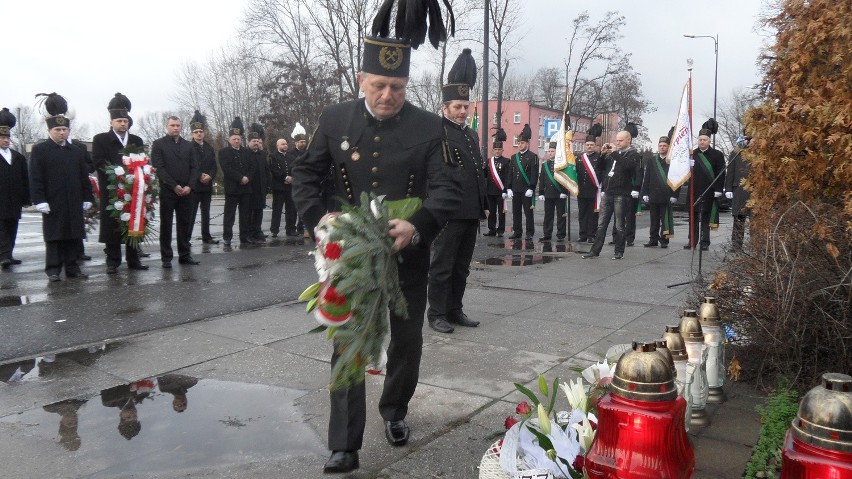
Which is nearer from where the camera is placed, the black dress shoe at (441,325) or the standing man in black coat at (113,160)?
the black dress shoe at (441,325)

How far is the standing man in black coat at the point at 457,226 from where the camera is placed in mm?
6281

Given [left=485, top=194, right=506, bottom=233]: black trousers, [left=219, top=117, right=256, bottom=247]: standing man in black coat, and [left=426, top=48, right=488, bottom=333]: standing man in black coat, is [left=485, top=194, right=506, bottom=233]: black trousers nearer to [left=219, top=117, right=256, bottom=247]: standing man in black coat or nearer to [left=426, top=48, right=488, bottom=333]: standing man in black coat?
[left=219, top=117, right=256, bottom=247]: standing man in black coat

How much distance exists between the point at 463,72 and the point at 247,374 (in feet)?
11.4

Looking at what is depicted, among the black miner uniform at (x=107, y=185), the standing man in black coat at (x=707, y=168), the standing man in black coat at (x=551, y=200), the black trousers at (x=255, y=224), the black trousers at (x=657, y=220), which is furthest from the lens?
the standing man in black coat at (x=551, y=200)

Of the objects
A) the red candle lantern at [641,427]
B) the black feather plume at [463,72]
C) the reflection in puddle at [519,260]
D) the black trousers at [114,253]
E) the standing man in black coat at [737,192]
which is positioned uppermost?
the black feather plume at [463,72]

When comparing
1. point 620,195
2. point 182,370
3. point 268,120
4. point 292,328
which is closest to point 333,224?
point 182,370

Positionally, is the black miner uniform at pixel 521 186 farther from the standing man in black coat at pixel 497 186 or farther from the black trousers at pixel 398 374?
the black trousers at pixel 398 374

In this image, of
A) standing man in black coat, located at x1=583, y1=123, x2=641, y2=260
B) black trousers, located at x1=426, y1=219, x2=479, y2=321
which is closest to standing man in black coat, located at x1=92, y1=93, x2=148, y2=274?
black trousers, located at x1=426, y1=219, x2=479, y2=321

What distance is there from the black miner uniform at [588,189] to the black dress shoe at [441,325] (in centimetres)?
935

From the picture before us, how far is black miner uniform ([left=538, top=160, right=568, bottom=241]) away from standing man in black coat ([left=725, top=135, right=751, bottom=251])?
3421 mm

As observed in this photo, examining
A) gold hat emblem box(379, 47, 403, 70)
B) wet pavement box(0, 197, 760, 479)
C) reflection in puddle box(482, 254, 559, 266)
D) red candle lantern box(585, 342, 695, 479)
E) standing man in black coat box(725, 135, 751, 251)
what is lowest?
reflection in puddle box(482, 254, 559, 266)

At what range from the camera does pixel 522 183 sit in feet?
51.3

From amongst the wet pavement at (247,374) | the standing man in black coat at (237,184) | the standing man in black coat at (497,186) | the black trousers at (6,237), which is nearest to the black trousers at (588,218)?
the standing man in black coat at (497,186)

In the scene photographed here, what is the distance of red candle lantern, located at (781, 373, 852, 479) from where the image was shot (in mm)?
1826
